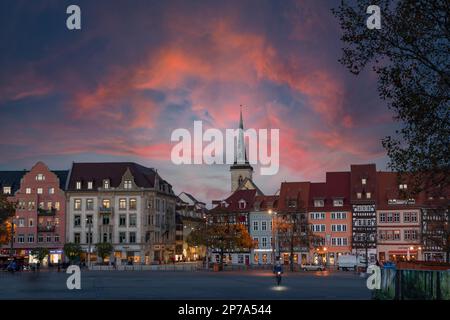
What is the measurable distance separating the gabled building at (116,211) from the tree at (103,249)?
12.8 feet

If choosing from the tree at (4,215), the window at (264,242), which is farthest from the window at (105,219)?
the tree at (4,215)

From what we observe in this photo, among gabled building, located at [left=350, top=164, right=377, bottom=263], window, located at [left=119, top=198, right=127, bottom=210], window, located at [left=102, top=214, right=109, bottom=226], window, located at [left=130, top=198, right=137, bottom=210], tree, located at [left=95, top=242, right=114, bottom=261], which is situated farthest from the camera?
window, located at [left=119, top=198, right=127, bottom=210]

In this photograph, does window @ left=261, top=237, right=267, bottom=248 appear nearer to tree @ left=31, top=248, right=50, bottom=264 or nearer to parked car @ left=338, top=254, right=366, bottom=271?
parked car @ left=338, top=254, right=366, bottom=271

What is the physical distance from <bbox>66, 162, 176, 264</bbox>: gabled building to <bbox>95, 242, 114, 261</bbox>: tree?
153 inches

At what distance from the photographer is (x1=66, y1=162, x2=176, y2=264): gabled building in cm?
12300

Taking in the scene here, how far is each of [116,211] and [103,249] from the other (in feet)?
32.3

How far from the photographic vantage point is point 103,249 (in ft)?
383

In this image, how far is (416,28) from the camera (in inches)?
992

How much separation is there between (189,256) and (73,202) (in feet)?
110

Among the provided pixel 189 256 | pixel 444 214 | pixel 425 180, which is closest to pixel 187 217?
pixel 189 256

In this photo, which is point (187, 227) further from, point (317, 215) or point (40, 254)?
point (40, 254)

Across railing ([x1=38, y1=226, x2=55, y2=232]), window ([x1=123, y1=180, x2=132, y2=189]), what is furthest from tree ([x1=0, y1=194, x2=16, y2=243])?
window ([x1=123, y1=180, x2=132, y2=189])

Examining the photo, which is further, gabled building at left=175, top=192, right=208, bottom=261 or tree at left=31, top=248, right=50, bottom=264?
gabled building at left=175, top=192, right=208, bottom=261
